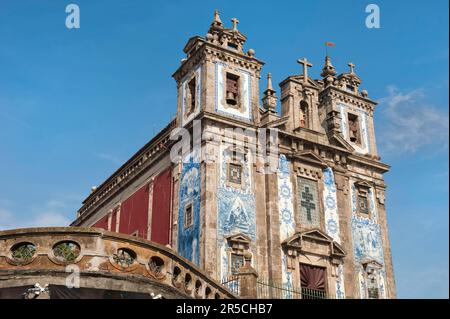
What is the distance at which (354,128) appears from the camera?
3444 centimetres

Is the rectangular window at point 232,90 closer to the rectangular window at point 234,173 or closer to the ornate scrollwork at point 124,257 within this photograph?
the rectangular window at point 234,173

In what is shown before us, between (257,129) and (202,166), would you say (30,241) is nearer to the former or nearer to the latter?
(202,166)

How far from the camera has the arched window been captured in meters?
32.0

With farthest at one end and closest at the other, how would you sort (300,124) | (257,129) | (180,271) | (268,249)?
(300,124) < (257,129) < (268,249) < (180,271)

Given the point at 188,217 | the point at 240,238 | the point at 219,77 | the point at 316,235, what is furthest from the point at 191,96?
the point at 316,235

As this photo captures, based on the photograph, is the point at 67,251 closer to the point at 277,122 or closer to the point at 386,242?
the point at 277,122

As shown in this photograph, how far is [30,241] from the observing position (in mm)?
15289

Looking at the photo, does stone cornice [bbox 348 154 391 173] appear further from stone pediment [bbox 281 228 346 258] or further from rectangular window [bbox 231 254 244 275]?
rectangular window [bbox 231 254 244 275]

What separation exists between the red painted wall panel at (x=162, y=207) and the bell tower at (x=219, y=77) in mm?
2896

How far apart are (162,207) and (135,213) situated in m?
3.66

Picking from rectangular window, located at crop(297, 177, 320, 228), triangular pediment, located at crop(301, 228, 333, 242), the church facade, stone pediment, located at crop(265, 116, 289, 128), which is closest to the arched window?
the church facade

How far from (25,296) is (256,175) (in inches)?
600
